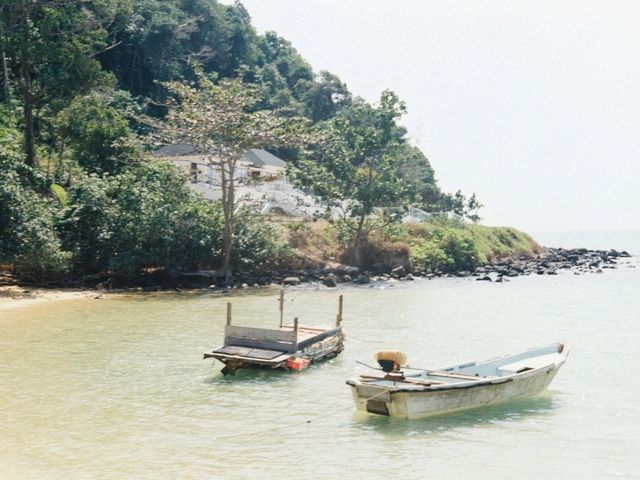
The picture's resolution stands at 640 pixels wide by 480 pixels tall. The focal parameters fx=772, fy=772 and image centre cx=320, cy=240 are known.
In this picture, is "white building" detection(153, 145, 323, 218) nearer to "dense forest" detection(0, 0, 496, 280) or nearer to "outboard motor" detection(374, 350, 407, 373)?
"dense forest" detection(0, 0, 496, 280)

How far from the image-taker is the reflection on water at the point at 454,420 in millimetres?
16234

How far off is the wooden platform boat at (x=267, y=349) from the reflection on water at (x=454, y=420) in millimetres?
3926

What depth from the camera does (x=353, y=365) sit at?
2306cm

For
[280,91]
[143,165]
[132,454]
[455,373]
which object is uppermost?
[280,91]

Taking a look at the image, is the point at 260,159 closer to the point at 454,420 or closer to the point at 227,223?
the point at 227,223

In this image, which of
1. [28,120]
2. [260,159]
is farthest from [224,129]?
[260,159]

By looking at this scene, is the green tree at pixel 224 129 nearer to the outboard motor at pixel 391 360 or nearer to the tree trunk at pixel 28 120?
the tree trunk at pixel 28 120

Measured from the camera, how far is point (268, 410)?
58.6 ft

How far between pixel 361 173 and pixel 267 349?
34.2 m

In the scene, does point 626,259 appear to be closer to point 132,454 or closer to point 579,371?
point 579,371

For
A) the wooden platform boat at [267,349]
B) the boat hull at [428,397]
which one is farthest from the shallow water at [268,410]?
the wooden platform boat at [267,349]

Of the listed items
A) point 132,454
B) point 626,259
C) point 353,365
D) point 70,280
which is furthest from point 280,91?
point 132,454

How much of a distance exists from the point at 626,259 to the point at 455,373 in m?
77.5

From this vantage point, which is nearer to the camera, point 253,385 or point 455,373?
point 455,373
